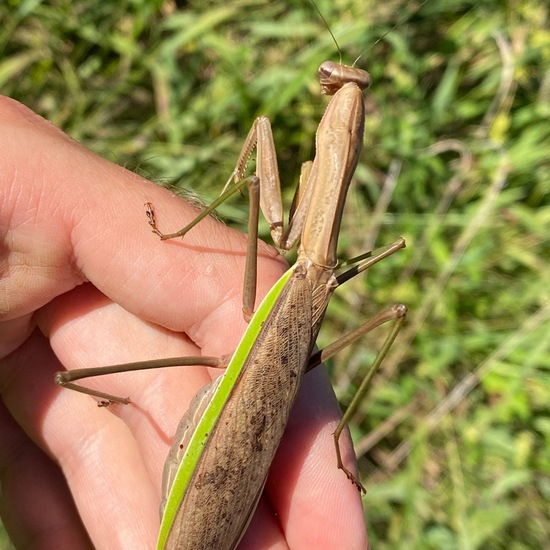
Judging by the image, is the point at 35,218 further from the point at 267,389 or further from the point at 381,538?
the point at 381,538

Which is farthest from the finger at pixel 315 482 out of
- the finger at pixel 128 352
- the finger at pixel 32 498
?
the finger at pixel 32 498

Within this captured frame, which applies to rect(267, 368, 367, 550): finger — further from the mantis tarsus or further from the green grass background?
the green grass background

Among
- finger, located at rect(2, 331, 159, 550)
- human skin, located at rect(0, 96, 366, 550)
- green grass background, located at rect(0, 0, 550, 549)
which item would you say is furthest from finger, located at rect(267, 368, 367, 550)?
green grass background, located at rect(0, 0, 550, 549)

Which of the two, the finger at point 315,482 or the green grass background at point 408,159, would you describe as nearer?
the finger at point 315,482

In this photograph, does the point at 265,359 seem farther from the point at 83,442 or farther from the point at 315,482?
the point at 83,442

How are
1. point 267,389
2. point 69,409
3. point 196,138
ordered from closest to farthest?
point 267,389 → point 69,409 → point 196,138

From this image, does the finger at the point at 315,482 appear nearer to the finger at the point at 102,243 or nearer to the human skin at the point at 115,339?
the human skin at the point at 115,339

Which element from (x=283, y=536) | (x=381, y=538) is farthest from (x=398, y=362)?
(x=283, y=536)
